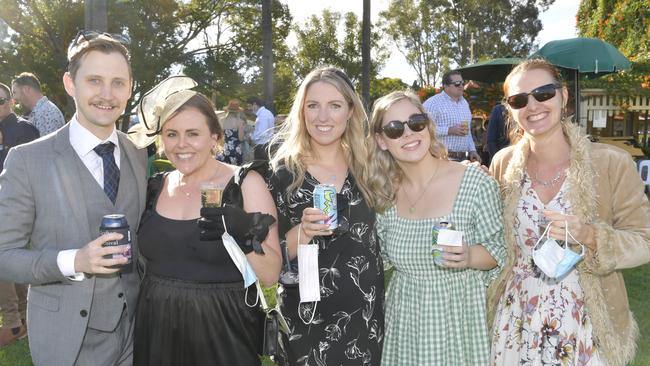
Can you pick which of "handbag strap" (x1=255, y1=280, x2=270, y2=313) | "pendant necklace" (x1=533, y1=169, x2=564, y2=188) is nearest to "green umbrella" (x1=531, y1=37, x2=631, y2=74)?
"pendant necklace" (x1=533, y1=169, x2=564, y2=188)

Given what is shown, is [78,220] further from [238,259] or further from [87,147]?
[238,259]

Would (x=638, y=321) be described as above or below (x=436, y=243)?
below

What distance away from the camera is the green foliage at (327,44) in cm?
3762

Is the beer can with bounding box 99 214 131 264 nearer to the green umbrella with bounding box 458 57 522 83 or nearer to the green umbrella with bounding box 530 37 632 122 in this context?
the green umbrella with bounding box 530 37 632 122

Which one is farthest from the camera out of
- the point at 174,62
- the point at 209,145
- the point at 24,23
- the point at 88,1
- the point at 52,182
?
the point at 174,62

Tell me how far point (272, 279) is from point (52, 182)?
3.56 feet

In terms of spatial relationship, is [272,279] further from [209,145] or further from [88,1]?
[88,1]

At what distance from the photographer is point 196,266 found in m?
2.59

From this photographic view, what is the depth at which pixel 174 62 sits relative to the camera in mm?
23844

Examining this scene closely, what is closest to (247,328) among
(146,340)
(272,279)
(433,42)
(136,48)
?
(272,279)

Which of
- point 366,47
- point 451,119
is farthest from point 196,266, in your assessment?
point 366,47

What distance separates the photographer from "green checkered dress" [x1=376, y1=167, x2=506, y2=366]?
2715 millimetres

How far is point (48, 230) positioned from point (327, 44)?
3745cm

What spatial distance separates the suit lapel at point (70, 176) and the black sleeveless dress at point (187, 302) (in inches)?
13.4
